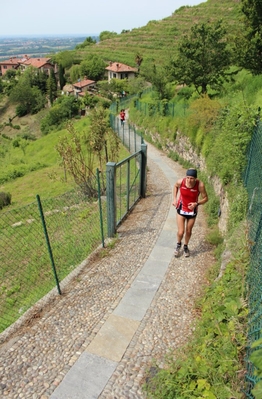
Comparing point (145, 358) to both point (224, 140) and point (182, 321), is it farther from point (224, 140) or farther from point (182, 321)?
point (224, 140)

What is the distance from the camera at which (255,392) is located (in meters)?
2.08

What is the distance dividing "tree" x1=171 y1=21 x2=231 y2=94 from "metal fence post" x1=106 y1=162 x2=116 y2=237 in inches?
556

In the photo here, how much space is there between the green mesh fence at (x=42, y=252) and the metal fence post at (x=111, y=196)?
1.54ft

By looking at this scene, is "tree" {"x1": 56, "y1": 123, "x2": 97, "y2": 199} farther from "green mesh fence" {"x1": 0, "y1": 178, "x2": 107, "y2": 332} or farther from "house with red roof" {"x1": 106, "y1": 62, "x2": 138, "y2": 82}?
"house with red roof" {"x1": 106, "y1": 62, "x2": 138, "y2": 82}

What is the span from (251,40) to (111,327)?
14744mm

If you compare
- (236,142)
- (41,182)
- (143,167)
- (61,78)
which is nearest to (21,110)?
(61,78)

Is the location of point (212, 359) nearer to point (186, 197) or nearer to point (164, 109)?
point (186, 197)

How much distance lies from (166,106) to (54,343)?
17724 mm

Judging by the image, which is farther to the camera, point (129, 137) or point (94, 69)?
point (94, 69)

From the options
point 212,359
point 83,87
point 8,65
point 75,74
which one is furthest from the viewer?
point 8,65

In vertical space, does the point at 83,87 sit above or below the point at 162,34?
below

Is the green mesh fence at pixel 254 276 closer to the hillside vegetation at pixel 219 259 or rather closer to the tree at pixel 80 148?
the hillside vegetation at pixel 219 259

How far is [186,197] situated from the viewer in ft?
19.9

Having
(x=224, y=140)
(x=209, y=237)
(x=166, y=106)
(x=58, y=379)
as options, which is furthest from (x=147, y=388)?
(x=166, y=106)
